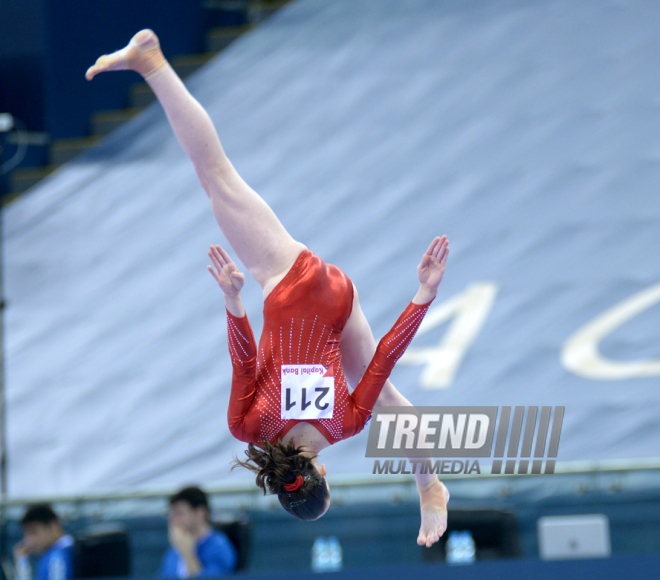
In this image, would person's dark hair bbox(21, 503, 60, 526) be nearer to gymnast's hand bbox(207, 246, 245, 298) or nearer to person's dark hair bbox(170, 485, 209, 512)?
person's dark hair bbox(170, 485, 209, 512)

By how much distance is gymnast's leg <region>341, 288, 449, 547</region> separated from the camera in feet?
8.71

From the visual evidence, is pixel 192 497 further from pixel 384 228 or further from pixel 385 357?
pixel 384 228

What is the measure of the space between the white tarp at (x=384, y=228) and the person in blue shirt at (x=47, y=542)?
1.01m

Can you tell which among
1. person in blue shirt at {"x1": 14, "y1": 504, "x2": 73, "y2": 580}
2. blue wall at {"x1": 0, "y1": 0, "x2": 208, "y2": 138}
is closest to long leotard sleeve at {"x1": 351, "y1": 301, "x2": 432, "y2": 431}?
person in blue shirt at {"x1": 14, "y1": 504, "x2": 73, "y2": 580}

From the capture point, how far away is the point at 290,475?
2412 mm

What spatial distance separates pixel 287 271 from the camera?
2.59 m

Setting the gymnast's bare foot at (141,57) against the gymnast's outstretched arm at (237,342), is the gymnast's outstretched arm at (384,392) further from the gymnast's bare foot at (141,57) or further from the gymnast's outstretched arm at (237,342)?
the gymnast's bare foot at (141,57)

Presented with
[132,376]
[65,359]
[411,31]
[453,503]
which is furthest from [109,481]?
[411,31]

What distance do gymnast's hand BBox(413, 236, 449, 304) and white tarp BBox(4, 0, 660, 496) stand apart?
3042 millimetres

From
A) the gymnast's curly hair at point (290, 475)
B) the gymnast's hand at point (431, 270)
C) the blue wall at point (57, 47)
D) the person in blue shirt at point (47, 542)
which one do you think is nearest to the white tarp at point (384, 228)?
the blue wall at point (57, 47)

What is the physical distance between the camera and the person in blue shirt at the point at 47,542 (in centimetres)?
434

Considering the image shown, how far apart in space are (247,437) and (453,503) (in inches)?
85.8

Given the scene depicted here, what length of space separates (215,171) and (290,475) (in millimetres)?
935

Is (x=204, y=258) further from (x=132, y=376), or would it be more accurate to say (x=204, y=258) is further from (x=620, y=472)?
(x=620, y=472)
